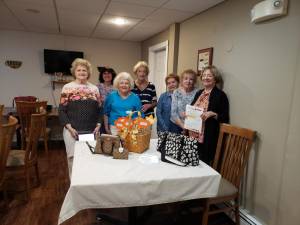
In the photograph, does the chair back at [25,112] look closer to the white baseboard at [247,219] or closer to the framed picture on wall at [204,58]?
the framed picture on wall at [204,58]

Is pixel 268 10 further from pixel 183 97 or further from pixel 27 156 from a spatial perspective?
pixel 27 156

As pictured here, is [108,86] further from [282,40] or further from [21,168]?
[282,40]

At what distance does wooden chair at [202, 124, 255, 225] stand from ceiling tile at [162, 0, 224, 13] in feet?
4.44

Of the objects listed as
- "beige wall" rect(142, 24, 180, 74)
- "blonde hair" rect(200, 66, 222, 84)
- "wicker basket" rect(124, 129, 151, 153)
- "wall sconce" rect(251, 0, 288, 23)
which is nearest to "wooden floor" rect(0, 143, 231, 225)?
"wicker basket" rect(124, 129, 151, 153)

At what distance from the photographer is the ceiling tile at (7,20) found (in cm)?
306

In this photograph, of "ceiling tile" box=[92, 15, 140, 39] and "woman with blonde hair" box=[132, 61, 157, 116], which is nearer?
"woman with blonde hair" box=[132, 61, 157, 116]

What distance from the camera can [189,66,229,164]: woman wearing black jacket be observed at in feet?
7.29

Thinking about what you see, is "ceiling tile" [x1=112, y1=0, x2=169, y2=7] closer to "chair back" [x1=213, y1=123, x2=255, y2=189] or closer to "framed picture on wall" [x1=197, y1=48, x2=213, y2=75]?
"framed picture on wall" [x1=197, y1=48, x2=213, y2=75]

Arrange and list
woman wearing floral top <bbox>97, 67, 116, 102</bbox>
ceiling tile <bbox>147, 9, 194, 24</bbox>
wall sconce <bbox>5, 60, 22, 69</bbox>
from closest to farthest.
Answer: ceiling tile <bbox>147, 9, 194, 24</bbox>
woman wearing floral top <bbox>97, 67, 116, 102</bbox>
wall sconce <bbox>5, 60, 22, 69</bbox>

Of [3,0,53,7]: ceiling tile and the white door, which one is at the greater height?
[3,0,53,7]: ceiling tile

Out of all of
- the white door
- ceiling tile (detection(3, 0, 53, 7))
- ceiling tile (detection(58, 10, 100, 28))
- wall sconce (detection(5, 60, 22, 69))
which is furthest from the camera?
wall sconce (detection(5, 60, 22, 69))

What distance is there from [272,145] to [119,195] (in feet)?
A: 4.22

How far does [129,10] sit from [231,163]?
2.16m

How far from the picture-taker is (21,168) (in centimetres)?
244
